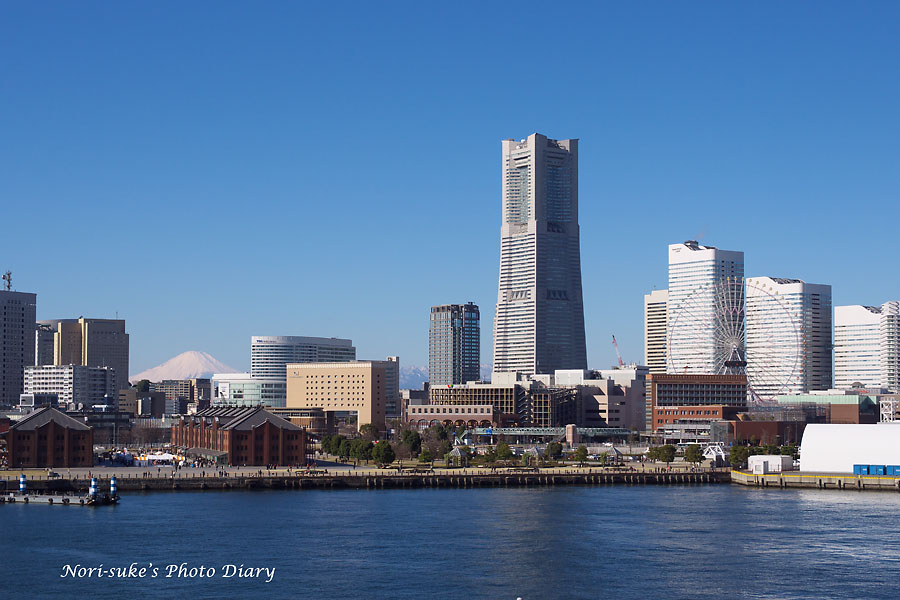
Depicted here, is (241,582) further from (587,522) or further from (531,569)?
(587,522)

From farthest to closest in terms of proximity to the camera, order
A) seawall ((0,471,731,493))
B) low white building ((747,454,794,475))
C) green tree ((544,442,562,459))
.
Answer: green tree ((544,442,562,459)), low white building ((747,454,794,475)), seawall ((0,471,731,493))

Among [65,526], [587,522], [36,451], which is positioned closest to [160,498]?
[65,526]

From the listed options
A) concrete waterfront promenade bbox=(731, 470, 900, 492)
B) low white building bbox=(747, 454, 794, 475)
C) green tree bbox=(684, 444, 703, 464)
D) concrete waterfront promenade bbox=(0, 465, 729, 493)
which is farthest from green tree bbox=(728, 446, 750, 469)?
concrete waterfront promenade bbox=(731, 470, 900, 492)

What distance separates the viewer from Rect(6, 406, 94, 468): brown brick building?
148m

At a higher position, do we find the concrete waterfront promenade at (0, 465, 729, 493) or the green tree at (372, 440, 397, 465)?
the green tree at (372, 440, 397, 465)

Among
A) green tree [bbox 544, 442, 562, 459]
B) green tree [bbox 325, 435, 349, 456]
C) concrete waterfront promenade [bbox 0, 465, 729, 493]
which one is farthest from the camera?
green tree [bbox 325, 435, 349, 456]

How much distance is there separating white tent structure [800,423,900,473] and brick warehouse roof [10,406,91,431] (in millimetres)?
86563

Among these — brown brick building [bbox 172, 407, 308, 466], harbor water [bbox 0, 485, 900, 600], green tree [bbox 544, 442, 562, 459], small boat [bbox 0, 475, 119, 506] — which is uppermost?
brown brick building [bbox 172, 407, 308, 466]

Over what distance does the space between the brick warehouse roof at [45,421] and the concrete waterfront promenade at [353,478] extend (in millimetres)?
7344

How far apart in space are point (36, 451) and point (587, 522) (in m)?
75.4

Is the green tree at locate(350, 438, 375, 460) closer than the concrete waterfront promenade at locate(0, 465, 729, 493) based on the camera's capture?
No

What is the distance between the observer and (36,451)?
149125mm

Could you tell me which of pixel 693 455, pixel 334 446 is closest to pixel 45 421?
pixel 334 446

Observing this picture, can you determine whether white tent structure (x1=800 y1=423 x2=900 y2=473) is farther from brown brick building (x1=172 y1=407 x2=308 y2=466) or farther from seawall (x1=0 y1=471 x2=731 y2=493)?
brown brick building (x1=172 y1=407 x2=308 y2=466)
